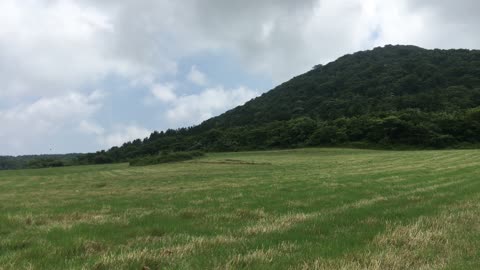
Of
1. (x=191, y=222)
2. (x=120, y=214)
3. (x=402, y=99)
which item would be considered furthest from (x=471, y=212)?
(x=402, y=99)

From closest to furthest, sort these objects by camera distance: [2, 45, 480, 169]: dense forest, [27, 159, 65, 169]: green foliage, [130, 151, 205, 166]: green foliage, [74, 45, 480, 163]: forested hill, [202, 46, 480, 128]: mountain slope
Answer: [130, 151, 205, 166]: green foliage → [2, 45, 480, 169]: dense forest → [74, 45, 480, 163]: forested hill → [27, 159, 65, 169]: green foliage → [202, 46, 480, 128]: mountain slope

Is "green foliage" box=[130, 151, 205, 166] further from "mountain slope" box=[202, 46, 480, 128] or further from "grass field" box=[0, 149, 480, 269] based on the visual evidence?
"grass field" box=[0, 149, 480, 269]

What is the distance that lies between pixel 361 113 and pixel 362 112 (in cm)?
86

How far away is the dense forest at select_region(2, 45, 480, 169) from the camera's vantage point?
4011 inches

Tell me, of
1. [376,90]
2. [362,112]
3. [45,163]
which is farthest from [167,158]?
[376,90]

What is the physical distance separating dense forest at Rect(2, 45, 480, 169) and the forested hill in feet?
0.66

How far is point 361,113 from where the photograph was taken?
457 feet

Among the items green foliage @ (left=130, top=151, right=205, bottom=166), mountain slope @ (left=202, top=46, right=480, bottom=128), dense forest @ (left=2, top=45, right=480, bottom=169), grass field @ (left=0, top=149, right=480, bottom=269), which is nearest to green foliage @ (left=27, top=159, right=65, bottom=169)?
dense forest @ (left=2, top=45, right=480, bottom=169)

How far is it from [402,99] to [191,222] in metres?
142

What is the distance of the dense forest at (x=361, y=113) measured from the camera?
10188cm

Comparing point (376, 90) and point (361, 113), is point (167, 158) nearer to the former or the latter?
point (361, 113)

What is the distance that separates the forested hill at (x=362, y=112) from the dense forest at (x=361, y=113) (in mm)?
202

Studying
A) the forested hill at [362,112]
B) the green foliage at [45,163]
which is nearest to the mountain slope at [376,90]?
the forested hill at [362,112]

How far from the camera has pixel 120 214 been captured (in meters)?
13.8
